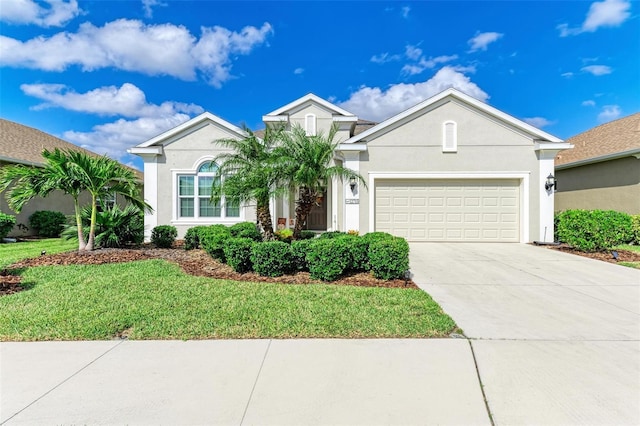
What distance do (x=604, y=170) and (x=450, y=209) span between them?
297 inches

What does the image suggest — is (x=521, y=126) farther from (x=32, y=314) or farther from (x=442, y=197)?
(x=32, y=314)

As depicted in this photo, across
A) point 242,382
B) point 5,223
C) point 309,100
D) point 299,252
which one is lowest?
point 242,382

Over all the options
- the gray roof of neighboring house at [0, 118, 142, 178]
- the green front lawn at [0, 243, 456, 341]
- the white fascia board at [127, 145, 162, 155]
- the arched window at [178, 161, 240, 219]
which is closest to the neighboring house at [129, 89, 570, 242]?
the arched window at [178, 161, 240, 219]

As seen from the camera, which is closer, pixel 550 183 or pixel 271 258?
pixel 271 258

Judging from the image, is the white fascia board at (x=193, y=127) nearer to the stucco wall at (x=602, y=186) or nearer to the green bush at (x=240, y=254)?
the green bush at (x=240, y=254)

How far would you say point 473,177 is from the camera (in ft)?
A: 38.8

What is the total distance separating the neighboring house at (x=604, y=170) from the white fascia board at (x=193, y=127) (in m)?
15.3

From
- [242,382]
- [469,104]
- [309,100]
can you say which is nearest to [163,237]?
[309,100]

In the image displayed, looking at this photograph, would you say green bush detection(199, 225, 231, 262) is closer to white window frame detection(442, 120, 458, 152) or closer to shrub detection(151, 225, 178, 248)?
shrub detection(151, 225, 178, 248)

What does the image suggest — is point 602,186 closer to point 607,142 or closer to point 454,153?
point 607,142

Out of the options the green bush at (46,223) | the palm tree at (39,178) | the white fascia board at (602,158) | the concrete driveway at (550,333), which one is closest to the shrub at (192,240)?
the palm tree at (39,178)

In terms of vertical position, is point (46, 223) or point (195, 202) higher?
point (195, 202)

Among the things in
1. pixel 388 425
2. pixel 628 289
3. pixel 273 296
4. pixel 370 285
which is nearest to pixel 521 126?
pixel 628 289

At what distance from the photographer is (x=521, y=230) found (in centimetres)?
1177
